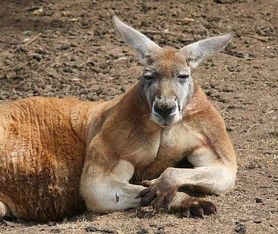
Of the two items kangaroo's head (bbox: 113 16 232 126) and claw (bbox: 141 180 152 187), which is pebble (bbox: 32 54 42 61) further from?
claw (bbox: 141 180 152 187)

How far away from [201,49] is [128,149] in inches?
36.9

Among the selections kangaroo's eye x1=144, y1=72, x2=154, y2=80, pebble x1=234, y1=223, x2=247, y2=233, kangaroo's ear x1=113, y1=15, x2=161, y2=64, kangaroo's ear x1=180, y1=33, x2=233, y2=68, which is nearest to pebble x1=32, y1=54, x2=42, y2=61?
kangaroo's ear x1=113, y1=15, x2=161, y2=64

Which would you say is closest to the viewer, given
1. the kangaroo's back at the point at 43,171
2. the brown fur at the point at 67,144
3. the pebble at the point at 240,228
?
the pebble at the point at 240,228

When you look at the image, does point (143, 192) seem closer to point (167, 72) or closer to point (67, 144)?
point (167, 72)

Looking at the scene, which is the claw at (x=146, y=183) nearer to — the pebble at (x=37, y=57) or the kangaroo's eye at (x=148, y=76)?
the kangaroo's eye at (x=148, y=76)

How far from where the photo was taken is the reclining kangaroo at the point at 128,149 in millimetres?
6148

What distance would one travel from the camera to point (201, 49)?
661 cm

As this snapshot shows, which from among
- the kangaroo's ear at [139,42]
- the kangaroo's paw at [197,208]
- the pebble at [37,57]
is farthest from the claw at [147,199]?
the pebble at [37,57]

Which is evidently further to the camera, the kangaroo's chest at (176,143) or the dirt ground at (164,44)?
the kangaroo's chest at (176,143)

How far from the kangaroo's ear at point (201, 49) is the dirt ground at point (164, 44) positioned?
96 centimetres

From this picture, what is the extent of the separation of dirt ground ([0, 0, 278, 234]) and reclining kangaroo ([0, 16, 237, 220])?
164 mm

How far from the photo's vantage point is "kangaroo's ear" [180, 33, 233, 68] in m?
6.53

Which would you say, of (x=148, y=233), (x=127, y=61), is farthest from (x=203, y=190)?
(x=127, y=61)

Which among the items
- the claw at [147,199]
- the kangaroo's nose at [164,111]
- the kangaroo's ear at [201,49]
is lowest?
the claw at [147,199]
